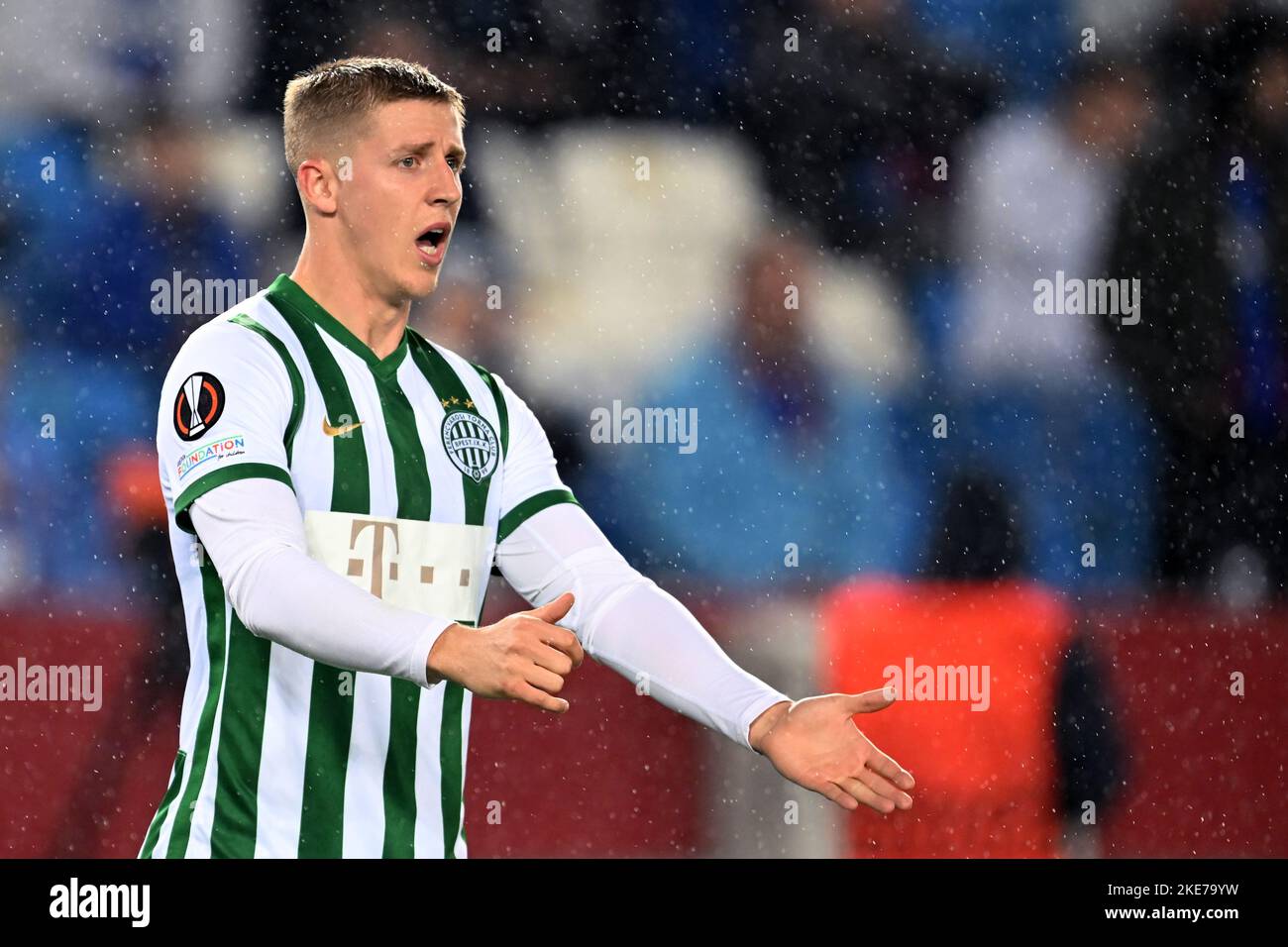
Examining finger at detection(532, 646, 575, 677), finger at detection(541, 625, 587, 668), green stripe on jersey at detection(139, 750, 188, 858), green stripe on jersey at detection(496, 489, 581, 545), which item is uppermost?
green stripe on jersey at detection(496, 489, 581, 545)

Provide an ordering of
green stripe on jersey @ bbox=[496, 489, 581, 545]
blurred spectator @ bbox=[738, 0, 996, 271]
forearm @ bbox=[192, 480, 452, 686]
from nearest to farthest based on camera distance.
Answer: forearm @ bbox=[192, 480, 452, 686]
green stripe on jersey @ bbox=[496, 489, 581, 545]
blurred spectator @ bbox=[738, 0, 996, 271]

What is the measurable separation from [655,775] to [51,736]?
5.96ft

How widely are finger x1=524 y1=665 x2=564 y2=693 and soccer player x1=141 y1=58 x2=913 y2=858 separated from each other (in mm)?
98

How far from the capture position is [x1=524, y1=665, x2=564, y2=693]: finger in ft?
5.51

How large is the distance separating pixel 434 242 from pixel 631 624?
0.64 meters

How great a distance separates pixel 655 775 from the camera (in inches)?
181

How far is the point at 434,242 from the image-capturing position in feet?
7.34

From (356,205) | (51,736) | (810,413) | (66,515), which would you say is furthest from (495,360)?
(356,205)

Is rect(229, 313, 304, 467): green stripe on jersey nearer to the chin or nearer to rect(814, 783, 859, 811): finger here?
the chin

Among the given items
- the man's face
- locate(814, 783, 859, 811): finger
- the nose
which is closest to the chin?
the man's face

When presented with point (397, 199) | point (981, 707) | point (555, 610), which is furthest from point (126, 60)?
point (555, 610)

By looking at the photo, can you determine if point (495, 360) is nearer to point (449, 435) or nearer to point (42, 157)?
point (42, 157)

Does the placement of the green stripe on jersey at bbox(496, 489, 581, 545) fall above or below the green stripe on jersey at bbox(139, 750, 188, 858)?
above

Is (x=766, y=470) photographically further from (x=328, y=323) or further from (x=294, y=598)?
(x=294, y=598)
